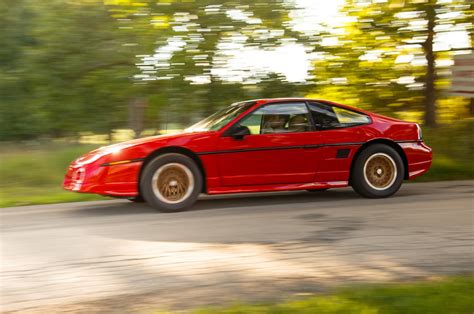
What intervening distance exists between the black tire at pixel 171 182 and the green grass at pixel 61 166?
2.27 meters

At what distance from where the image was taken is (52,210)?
8453mm

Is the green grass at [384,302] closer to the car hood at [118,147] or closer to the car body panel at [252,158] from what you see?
the car body panel at [252,158]

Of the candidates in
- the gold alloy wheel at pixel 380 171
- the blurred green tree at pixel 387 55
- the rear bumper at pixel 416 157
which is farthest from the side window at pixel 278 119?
the blurred green tree at pixel 387 55

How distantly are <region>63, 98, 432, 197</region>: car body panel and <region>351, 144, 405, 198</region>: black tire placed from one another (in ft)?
0.39

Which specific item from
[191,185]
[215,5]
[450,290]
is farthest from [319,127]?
[215,5]

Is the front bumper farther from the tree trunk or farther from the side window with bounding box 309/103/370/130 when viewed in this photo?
the tree trunk

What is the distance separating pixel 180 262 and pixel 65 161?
28.5 feet

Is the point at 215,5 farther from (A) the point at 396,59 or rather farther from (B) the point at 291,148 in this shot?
(B) the point at 291,148

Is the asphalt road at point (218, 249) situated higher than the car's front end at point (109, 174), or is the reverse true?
the car's front end at point (109, 174)

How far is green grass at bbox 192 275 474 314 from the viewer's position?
3.77 meters

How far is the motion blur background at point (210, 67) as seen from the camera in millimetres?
13875

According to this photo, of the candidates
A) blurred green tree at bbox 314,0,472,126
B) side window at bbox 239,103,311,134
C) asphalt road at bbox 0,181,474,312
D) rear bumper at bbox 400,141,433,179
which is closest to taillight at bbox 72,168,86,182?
asphalt road at bbox 0,181,474,312

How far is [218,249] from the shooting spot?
5.76 m

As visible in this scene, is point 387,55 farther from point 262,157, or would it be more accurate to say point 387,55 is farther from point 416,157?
point 262,157
